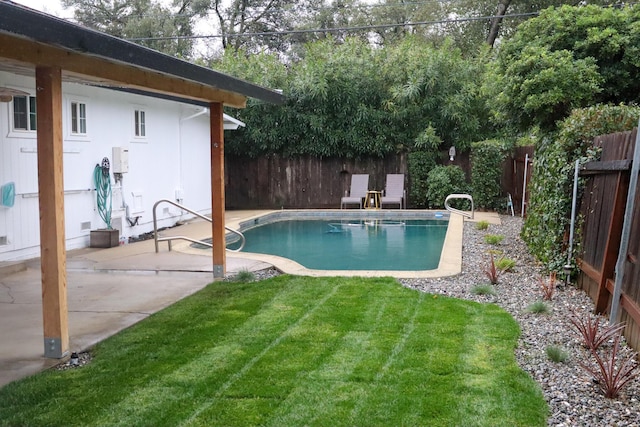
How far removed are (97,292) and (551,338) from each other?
176 inches

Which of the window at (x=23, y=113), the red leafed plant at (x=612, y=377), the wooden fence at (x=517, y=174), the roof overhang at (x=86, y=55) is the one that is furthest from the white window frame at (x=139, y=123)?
the red leafed plant at (x=612, y=377)

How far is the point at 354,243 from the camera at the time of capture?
485 inches

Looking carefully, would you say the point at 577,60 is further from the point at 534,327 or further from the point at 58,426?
the point at 58,426

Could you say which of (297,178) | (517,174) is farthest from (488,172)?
(297,178)

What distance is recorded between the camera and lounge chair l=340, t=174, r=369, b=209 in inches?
678

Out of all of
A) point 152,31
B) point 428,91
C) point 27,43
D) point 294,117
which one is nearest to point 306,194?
point 294,117

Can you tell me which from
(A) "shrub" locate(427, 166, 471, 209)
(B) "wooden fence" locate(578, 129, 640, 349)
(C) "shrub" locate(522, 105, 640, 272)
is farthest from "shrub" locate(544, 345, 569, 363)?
(A) "shrub" locate(427, 166, 471, 209)

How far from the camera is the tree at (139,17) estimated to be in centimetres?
2694

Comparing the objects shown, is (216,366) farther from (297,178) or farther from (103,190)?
(297,178)

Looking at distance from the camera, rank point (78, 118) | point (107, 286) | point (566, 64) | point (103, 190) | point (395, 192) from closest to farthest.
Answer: point (107, 286)
point (566, 64)
point (78, 118)
point (103, 190)
point (395, 192)

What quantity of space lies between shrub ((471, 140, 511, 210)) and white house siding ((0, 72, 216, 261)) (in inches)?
265

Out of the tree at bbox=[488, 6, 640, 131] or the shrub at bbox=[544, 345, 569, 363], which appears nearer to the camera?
the shrub at bbox=[544, 345, 569, 363]

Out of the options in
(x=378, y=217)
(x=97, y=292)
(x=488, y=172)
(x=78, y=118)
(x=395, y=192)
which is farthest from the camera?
(x=395, y=192)

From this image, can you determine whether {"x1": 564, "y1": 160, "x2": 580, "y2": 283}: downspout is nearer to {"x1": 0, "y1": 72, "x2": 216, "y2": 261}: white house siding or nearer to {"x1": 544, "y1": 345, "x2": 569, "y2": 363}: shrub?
{"x1": 544, "y1": 345, "x2": 569, "y2": 363}: shrub
